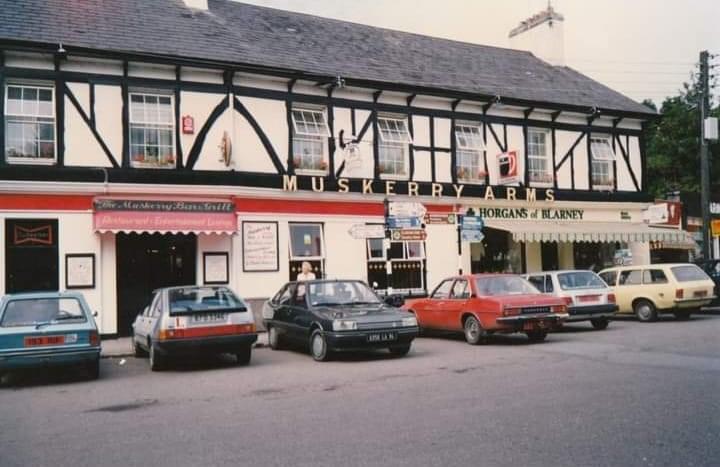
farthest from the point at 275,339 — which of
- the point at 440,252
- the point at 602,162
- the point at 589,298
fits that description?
the point at 602,162

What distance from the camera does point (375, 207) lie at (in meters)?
20.6

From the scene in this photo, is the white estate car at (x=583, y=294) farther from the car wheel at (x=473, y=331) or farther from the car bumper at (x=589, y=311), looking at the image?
the car wheel at (x=473, y=331)

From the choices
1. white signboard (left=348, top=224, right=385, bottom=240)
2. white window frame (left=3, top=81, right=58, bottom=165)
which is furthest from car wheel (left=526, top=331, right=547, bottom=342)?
white window frame (left=3, top=81, right=58, bottom=165)

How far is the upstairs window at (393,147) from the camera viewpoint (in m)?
21.0

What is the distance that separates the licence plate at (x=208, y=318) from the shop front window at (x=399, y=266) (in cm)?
904

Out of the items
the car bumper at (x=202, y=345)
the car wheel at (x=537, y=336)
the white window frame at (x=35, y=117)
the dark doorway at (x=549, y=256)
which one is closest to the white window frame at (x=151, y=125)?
the white window frame at (x=35, y=117)

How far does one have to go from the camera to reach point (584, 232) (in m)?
22.6

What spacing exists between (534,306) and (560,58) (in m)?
18.3

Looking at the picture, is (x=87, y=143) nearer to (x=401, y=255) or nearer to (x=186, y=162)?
(x=186, y=162)

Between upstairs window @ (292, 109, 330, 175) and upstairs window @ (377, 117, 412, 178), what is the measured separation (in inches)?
74.0

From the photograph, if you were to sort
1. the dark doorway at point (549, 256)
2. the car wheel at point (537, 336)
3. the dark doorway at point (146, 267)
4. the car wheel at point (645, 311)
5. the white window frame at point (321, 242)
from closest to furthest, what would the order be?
the car wheel at point (537, 336) → the dark doorway at point (146, 267) → the car wheel at point (645, 311) → the white window frame at point (321, 242) → the dark doorway at point (549, 256)

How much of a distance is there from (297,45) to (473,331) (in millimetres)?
11568

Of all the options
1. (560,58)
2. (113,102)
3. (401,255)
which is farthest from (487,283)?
(560,58)

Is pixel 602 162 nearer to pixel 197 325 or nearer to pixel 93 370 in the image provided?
pixel 197 325
